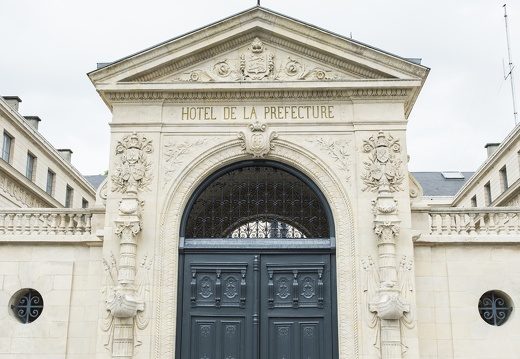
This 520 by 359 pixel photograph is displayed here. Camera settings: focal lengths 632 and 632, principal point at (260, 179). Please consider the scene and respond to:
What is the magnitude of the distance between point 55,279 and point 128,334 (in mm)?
2290

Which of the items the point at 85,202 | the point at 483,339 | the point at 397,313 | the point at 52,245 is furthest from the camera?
the point at 85,202

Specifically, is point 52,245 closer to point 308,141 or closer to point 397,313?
point 308,141

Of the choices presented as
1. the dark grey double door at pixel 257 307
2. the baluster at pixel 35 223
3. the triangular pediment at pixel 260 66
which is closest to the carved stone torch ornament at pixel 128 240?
the dark grey double door at pixel 257 307

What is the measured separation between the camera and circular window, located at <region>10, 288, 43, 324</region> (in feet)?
43.0

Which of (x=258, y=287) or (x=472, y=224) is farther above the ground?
(x=472, y=224)

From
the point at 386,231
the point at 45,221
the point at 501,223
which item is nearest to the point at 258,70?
the point at 386,231

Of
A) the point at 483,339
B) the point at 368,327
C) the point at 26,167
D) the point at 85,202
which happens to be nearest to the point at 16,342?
the point at 368,327

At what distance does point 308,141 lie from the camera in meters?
13.1

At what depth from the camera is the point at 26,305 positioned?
1320cm

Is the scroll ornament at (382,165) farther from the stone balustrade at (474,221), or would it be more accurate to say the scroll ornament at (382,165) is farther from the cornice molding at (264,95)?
the stone balustrade at (474,221)

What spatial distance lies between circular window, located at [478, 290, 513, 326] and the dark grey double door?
316 centimetres

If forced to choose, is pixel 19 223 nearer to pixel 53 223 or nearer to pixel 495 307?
pixel 53 223

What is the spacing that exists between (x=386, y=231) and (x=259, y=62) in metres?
4.50

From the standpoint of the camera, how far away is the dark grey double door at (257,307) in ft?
40.6
